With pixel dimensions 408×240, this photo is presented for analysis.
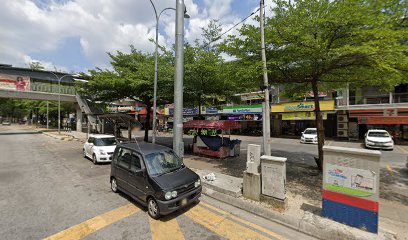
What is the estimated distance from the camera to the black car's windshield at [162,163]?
210 inches

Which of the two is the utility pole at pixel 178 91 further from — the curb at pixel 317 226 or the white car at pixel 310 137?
the white car at pixel 310 137

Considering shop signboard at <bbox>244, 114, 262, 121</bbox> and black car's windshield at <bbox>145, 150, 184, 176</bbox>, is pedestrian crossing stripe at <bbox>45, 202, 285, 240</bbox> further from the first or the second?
shop signboard at <bbox>244, 114, 262, 121</bbox>

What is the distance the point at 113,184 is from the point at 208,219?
3.63m

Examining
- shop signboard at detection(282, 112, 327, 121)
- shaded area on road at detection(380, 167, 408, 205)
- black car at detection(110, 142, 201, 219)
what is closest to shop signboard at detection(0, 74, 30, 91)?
black car at detection(110, 142, 201, 219)

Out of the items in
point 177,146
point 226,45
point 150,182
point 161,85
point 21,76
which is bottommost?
point 150,182

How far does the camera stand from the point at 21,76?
27.1 m

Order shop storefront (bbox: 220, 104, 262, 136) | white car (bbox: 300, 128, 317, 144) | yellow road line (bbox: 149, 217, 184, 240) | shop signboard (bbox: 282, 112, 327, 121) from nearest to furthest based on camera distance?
1. yellow road line (bbox: 149, 217, 184, 240)
2. white car (bbox: 300, 128, 317, 144)
3. shop signboard (bbox: 282, 112, 327, 121)
4. shop storefront (bbox: 220, 104, 262, 136)

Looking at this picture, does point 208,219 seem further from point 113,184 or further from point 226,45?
point 226,45

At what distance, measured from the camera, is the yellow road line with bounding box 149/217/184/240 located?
13.4 feet

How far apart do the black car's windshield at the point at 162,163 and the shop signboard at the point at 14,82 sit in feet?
103

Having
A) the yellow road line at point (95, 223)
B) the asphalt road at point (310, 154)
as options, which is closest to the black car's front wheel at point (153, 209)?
the yellow road line at point (95, 223)

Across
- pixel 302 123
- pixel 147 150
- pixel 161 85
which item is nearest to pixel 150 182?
pixel 147 150

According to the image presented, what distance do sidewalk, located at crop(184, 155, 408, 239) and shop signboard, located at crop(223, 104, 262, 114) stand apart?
2009cm

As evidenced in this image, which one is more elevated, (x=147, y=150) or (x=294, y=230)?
(x=147, y=150)
